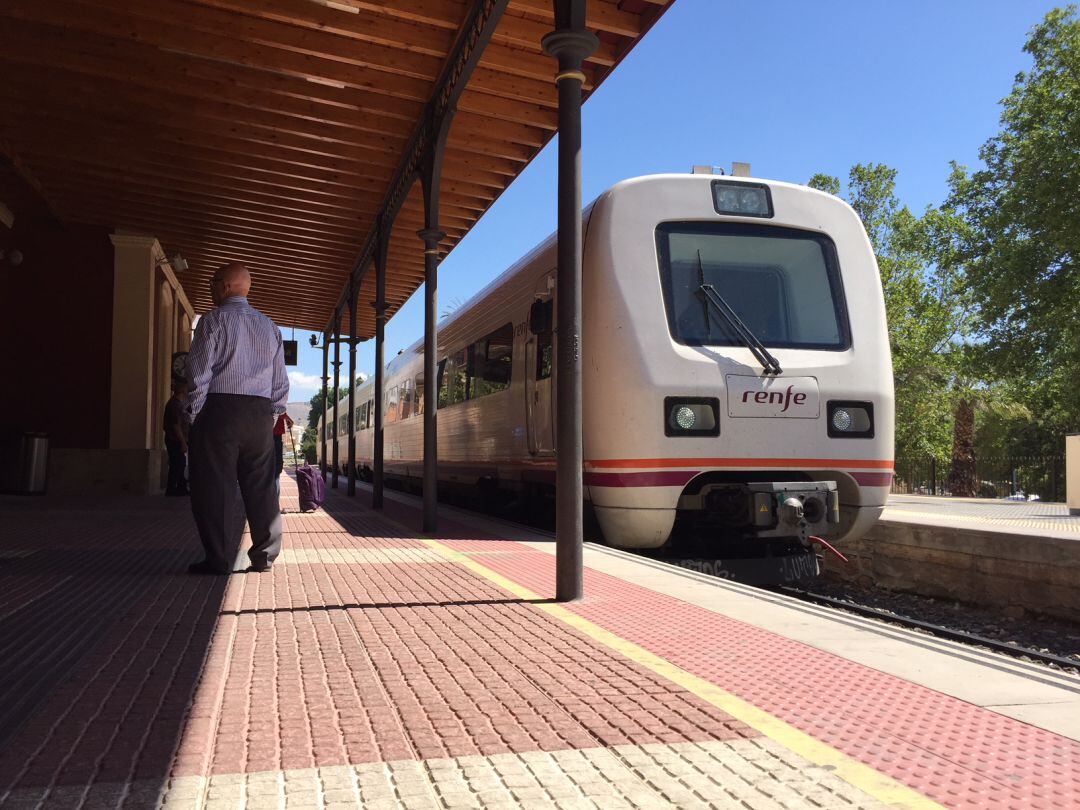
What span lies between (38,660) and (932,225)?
3448 cm

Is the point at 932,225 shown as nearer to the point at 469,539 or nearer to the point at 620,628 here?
the point at 469,539

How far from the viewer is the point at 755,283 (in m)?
7.33

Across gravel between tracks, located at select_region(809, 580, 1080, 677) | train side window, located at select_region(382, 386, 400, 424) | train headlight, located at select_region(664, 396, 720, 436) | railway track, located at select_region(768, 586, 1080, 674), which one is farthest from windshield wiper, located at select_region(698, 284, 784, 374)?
train side window, located at select_region(382, 386, 400, 424)

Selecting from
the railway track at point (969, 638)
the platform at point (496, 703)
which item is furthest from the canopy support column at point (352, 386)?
the platform at point (496, 703)

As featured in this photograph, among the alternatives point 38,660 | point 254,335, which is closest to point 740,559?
point 254,335

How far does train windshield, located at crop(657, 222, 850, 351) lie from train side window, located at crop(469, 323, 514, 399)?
2927mm

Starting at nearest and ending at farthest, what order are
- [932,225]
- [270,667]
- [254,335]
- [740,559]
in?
1. [270,667]
2. [254,335]
3. [740,559]
4. [932,225]

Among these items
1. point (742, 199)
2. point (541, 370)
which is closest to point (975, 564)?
point (742, 199)

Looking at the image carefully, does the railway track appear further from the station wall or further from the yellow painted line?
the station wall

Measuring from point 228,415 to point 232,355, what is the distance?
1.14 ft

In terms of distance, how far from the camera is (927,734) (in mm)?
2678

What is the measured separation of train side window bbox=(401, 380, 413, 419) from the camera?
56.3 ft

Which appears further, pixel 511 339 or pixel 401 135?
pixel 401 135

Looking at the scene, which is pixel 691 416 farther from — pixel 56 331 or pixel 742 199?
pixel 56 331
